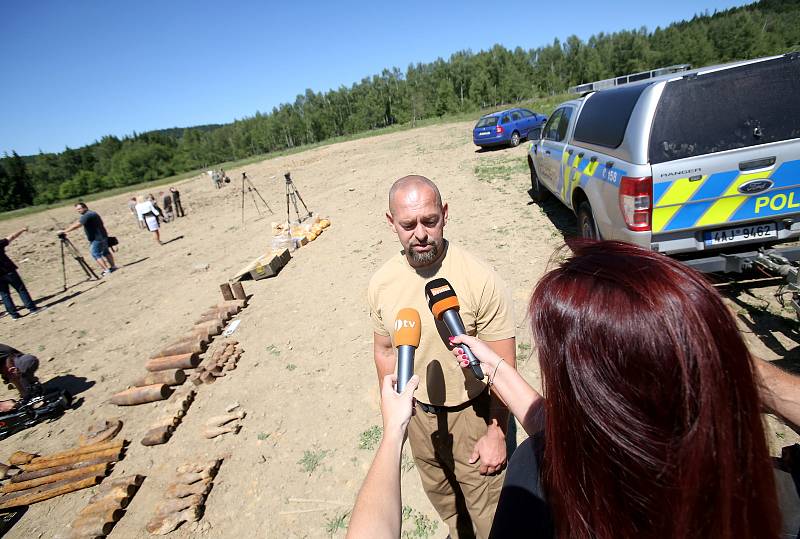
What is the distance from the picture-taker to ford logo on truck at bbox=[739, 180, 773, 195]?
3288mm

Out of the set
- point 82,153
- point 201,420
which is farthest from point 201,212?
point 82,153

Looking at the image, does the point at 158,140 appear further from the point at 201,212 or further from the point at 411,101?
the point at 201,212

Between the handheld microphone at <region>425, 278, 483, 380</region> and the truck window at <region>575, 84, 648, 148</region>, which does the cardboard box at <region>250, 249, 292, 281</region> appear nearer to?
the truck window at <region>575, 84, 648, 148</region>

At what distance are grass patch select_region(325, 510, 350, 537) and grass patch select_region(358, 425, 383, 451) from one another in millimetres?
606

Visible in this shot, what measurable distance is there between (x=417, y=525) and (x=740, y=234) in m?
3.92

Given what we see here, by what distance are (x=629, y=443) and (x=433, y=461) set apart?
1.73 meters

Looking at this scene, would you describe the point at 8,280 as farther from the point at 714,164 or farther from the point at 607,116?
the point at 714,164

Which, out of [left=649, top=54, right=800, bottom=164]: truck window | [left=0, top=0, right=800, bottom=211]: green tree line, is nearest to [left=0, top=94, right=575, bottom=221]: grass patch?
[left=0, top=0, right=800, bottom=211]: green tree line

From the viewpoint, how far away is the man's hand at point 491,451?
205 centimetres

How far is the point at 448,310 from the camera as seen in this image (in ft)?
5.66

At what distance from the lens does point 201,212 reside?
1942 cm

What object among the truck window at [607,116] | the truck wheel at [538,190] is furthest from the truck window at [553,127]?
the truck window at [607,116]

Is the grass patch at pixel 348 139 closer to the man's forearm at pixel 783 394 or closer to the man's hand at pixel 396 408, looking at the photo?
the man's forearm at pixel 783 394

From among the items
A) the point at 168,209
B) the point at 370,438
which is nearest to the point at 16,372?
the point at 370,438
